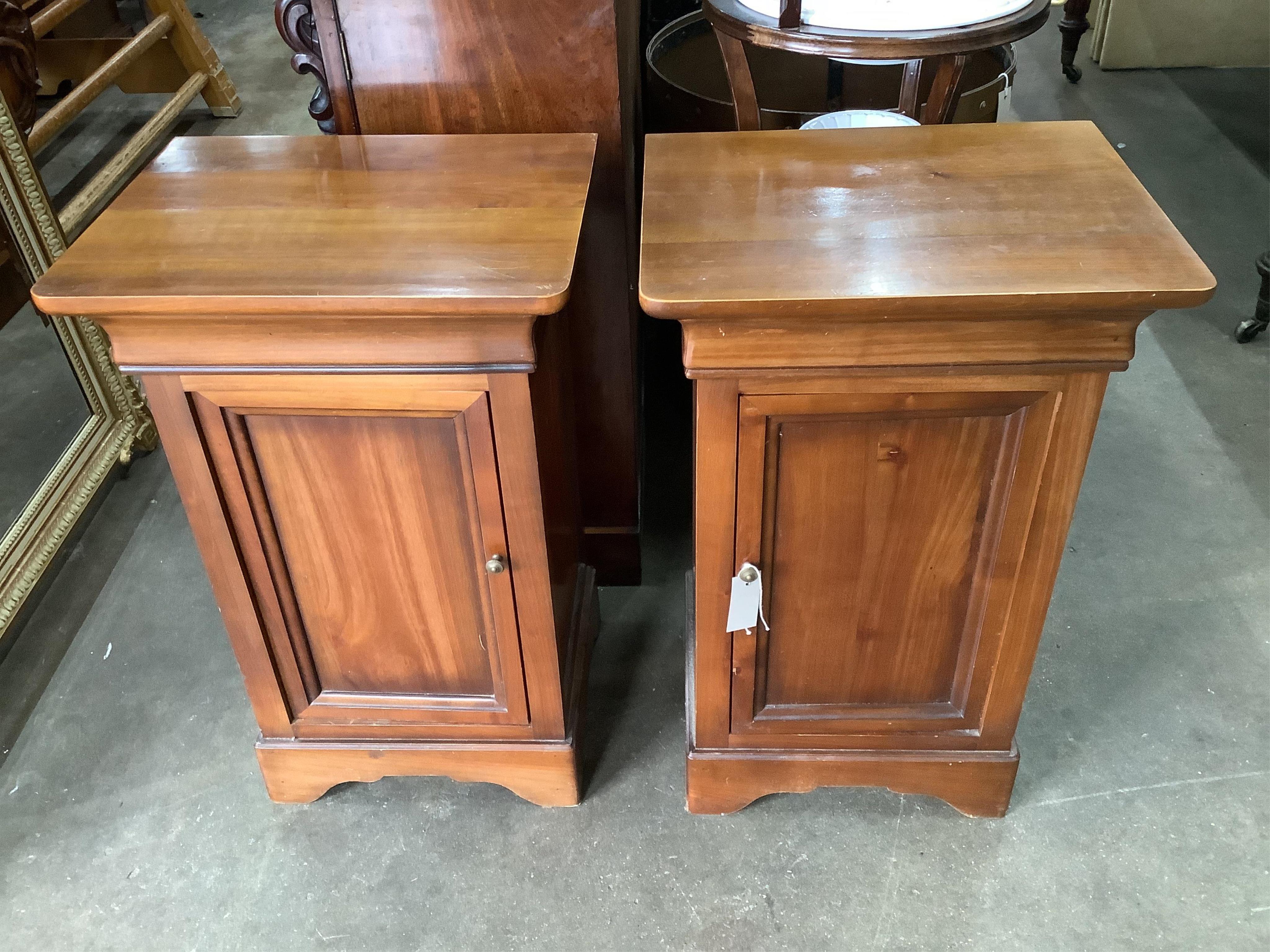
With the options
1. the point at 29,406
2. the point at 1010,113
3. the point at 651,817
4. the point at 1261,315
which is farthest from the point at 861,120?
the point at 1010,113

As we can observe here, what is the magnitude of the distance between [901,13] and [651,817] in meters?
1.19

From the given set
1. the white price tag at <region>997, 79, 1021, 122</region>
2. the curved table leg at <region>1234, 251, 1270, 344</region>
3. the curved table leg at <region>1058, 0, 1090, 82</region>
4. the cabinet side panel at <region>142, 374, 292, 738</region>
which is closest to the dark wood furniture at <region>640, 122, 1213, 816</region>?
the cabinet side panel at <region>142, 374, 292, 738</region>

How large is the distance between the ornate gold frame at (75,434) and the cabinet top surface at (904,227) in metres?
1.28

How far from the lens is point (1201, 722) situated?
155 cm

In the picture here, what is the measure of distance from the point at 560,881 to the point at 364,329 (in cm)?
79

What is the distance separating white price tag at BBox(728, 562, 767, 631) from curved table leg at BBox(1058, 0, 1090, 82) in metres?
3.34

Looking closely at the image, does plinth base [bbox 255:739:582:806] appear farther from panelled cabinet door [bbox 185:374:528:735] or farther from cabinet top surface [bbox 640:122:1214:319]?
cabinet top surface [bbox 640:122:1214:319]

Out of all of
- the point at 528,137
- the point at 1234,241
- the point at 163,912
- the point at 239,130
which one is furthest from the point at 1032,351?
the point at 239,130

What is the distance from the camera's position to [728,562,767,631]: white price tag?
1179 millimetres

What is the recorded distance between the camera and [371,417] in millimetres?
1104

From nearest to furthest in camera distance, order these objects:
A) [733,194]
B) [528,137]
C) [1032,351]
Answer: [1032,351], [733,194], [528,137]

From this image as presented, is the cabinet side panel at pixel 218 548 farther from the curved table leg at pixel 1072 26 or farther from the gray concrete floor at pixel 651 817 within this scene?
the curved table leg at pixel 1072 26

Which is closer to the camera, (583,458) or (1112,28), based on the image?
(583,458)

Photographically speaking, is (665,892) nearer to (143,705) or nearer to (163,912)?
(163,912)
